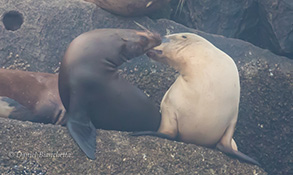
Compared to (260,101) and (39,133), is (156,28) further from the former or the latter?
(39,133)

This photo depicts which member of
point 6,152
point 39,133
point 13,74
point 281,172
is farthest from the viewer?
point 281,172

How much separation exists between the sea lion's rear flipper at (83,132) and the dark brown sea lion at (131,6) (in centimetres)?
170

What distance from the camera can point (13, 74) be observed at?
139 inches

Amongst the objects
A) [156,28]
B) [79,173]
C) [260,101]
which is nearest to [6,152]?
[79,173]

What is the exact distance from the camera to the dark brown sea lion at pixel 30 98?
10.8 feet

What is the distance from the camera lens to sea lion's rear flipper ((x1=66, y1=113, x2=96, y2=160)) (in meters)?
2.70

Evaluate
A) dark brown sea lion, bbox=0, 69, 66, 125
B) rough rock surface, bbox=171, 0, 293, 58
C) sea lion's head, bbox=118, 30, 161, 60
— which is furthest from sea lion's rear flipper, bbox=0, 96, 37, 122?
rough rock surface, bbox=171, 0, 293, 58

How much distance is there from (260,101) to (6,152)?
282cm

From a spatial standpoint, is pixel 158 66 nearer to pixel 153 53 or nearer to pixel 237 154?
pixel 153 53

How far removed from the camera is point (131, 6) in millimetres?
4117

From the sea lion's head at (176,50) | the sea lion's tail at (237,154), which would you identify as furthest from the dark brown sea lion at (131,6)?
the sea lion's tail at (237,154)

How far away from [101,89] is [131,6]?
1479 mm

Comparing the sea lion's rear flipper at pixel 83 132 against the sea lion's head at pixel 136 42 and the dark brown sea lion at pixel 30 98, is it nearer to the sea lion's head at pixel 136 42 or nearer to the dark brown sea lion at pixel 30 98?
the dark brown sea lion at pixel 30 98

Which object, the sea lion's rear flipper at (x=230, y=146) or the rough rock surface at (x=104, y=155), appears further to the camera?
the sea lion's rear flipper at (x=230, y=146)
